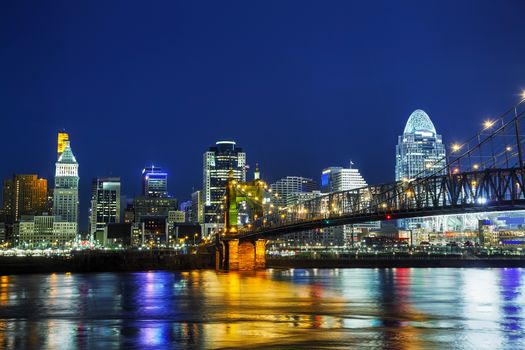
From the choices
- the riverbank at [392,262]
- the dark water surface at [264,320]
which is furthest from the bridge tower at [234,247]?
the dark water surface at [264,320]

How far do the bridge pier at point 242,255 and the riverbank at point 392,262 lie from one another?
1240 inches

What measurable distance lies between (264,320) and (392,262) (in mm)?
129414

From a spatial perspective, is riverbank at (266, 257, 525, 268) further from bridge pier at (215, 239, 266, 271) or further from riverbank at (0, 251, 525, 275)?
bridge pier at (215, 239, 266, 271)

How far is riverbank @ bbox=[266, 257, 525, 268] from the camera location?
15810cm

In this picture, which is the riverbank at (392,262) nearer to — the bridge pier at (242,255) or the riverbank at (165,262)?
→ the riverbank at (165,262)

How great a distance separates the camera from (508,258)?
554 feet

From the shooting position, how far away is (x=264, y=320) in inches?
1561

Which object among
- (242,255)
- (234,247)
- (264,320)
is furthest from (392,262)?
(264,320)

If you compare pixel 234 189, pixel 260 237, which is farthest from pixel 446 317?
pixel 234 189

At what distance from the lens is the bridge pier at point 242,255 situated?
391ft

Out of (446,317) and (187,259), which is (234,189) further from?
(446,317)

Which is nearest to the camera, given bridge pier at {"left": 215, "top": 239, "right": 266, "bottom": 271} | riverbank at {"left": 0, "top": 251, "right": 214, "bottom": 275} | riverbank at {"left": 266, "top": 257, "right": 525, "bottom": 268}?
bridge pier at {"left": 215, "top": 239, "right": 266, "bottom": 271}

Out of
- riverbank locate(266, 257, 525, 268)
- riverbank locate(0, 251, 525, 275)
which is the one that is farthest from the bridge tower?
riverbank locate(266, 257, 525, 268)

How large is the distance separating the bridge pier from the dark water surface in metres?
54.9
